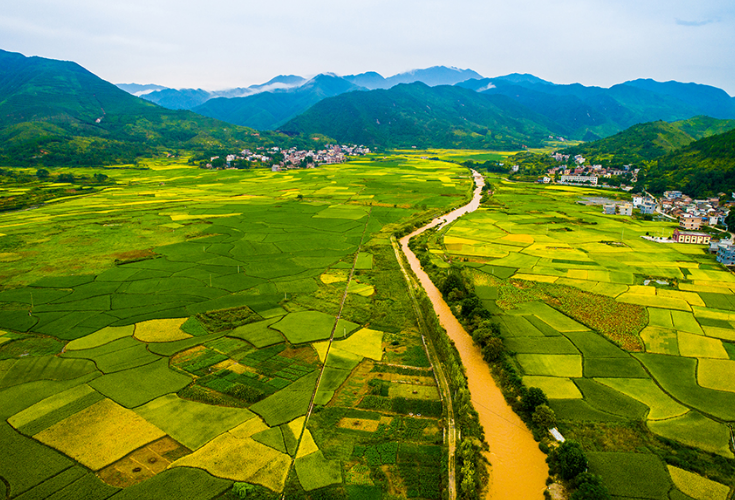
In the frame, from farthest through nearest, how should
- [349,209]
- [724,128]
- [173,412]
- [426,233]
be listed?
[724,128] → [349,209] → [426,233] → [173,412]

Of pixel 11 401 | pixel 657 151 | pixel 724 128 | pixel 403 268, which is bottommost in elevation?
pixel 11 401

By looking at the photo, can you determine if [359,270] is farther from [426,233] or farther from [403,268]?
[426,233]

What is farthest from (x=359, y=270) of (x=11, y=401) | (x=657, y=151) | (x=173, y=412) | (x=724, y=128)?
(x=724, y=128)

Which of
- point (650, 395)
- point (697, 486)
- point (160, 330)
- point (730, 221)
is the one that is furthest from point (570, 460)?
point (730, 221)

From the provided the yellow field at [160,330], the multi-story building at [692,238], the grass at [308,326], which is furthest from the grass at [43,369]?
the multi-story building at [692,238]

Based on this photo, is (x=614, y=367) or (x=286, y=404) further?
(x=614, y=367)

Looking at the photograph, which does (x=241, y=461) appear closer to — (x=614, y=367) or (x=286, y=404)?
(x=286, y=404)
